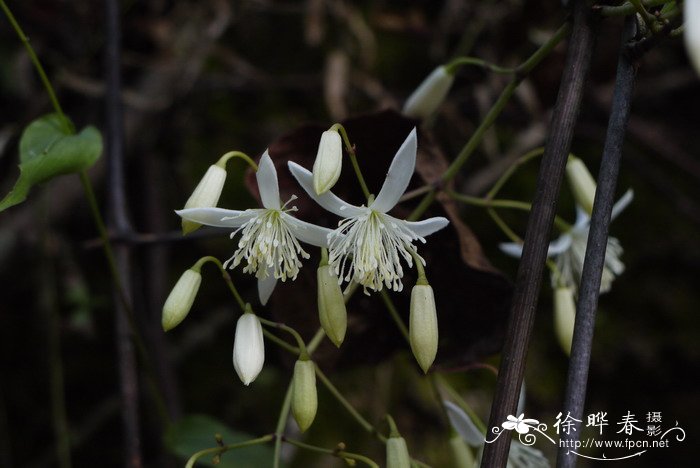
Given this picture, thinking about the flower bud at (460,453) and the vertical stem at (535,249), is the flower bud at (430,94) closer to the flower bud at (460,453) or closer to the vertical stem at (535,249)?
the vertical stem at (535,249)

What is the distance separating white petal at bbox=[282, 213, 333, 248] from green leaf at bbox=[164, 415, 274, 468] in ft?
1.29

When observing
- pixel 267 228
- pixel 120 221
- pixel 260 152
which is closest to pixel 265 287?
pixel 267 228

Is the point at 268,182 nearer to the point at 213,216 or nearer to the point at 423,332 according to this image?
the point at 213,216

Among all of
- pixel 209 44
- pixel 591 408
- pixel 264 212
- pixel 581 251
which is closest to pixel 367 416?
pixel 591 408

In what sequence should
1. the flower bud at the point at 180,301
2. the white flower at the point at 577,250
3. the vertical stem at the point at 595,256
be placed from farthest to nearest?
1. the white flower at the point at 577,250
2. the flower bud at the point at 180,301
3. the vertical stem at the point at 595,256

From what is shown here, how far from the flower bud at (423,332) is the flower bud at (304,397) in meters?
0.10

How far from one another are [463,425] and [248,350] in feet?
0.94

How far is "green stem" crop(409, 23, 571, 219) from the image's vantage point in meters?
0.63

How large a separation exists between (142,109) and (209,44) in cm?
21

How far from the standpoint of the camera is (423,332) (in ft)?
1.83

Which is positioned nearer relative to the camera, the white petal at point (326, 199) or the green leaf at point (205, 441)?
the white petal at point (326, 199)

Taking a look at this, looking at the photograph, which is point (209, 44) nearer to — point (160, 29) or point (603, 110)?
point (160, 29)

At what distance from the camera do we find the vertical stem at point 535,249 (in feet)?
1.67

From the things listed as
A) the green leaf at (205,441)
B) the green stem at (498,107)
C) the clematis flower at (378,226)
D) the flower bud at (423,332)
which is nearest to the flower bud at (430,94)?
the green stem at (498,107)
